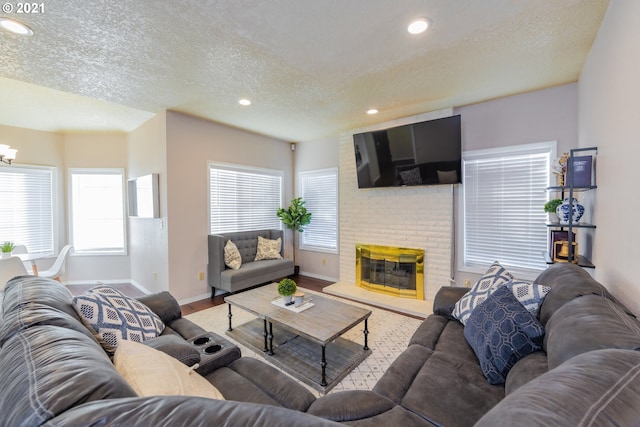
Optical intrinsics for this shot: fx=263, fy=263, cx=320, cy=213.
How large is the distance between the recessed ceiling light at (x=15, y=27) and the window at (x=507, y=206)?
443 cm

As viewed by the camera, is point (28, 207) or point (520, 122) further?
point (28, 207)

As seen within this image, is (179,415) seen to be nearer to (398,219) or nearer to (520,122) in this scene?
(398,219)

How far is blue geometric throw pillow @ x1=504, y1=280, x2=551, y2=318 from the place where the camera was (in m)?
1.67

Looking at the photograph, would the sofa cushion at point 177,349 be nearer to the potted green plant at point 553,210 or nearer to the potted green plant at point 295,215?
the potted green plant at point 553,210

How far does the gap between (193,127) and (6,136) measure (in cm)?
316

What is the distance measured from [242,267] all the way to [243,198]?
50.5 inches

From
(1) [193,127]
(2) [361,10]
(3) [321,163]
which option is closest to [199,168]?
(1) [193,127]

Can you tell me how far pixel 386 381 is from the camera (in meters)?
1.39

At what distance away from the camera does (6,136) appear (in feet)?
13.8

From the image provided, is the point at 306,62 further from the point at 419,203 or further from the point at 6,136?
the point at 6,136

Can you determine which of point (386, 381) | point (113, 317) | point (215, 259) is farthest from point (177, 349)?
point (215, 259)

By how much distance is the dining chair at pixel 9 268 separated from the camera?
3.14m

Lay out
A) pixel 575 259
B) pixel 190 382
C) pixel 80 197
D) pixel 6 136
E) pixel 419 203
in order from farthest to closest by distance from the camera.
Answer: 1. pixel 80 197
2. pixel 6 136
3. pixel 419 203
4. pixel 575 259
5. pixel 190 382

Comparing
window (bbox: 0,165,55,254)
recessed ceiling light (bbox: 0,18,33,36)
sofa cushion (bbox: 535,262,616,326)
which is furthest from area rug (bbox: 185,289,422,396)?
window (bbox: 0,165,55,254)
